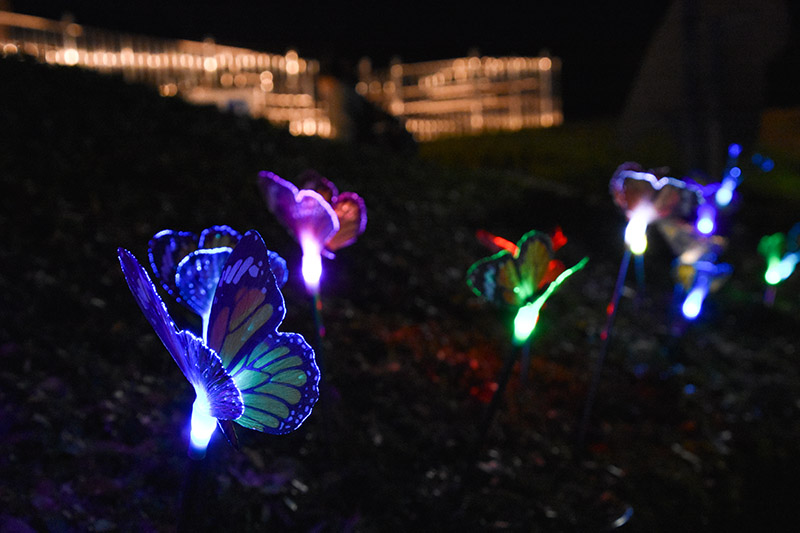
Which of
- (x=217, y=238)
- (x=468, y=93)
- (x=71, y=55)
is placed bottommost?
(x=217, y=238)

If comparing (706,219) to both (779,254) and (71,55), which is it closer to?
(779,254)

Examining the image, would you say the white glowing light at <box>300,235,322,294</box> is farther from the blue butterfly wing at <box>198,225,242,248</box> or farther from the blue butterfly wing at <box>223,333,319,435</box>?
the blue butterfly wing at <box>223,333,319,435</box>

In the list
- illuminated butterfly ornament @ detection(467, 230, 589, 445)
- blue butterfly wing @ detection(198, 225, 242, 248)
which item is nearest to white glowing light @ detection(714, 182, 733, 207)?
illuminated butterfly ornament @ detection(467, 230, 589, 445)

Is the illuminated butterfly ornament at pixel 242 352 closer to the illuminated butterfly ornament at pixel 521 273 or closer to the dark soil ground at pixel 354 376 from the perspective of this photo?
the dark soil ground at pixel 354 376

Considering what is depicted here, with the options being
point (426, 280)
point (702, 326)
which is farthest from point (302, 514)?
point (702, 326)

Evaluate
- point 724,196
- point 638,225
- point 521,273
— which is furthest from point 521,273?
point 724,196

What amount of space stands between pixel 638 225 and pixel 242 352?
2.36m

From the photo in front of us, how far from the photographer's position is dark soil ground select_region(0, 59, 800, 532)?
2490 millimetres

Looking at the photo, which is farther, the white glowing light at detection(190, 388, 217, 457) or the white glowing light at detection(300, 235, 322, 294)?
the white glowing light at detection(300, 235, 322, 294)

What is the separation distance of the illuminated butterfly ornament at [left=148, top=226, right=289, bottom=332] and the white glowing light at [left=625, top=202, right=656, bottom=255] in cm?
181

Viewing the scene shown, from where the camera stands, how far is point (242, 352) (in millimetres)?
1362

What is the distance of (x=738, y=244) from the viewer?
7.77m

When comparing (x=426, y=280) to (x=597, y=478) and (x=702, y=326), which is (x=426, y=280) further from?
(x=702, y=326)

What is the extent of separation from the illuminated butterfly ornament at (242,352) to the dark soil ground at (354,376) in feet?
0.62
